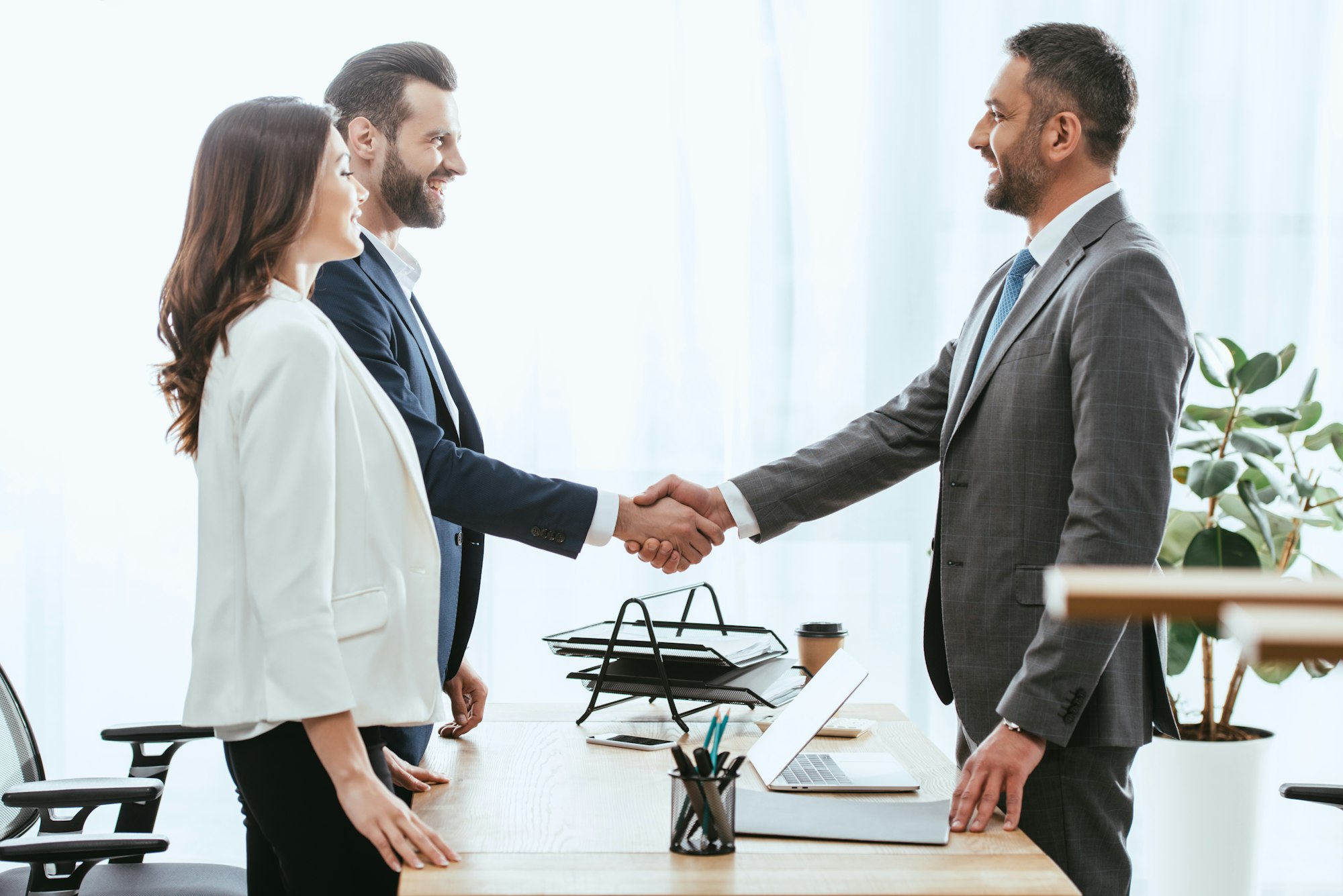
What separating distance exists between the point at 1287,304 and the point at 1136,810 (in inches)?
61.5

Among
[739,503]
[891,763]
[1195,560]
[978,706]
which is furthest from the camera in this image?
[1195,560]

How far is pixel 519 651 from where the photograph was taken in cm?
327

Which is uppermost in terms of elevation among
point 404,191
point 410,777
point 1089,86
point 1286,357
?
point 1089,86

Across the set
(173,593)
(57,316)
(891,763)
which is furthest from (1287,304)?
(57,316)

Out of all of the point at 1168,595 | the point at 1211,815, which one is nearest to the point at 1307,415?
the point at 1211,815

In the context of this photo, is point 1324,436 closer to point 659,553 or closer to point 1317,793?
point 1317,793

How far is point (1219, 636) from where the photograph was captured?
2.83 m

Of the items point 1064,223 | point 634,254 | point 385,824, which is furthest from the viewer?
point 634,254

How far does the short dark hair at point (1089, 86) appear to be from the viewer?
1885mm

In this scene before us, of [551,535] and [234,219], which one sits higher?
[234,219]

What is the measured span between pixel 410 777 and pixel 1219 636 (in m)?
2.20

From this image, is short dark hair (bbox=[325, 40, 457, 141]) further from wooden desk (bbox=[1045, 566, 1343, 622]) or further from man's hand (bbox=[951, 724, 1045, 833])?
wooden desk (bbox=[1045, 566, 1343, 622])

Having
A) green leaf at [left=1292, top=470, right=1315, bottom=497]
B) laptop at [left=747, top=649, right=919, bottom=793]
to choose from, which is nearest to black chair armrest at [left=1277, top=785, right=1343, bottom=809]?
laptop at [left=747, top=649, right=919, bottom=793]

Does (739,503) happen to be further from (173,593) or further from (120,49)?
(120,49)
